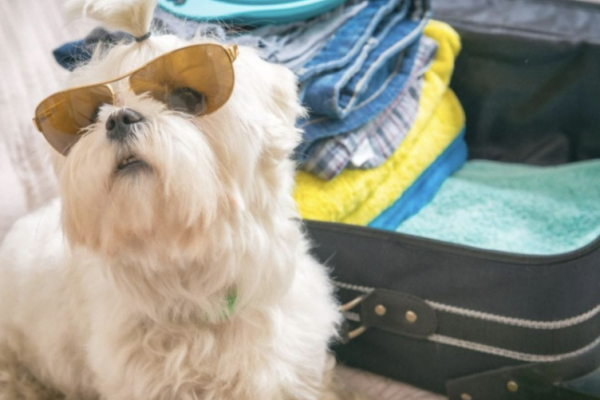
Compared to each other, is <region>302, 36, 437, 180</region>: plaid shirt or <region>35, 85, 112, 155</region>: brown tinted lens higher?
<region>35, 85, 112, 155</region>: brown tinted lens

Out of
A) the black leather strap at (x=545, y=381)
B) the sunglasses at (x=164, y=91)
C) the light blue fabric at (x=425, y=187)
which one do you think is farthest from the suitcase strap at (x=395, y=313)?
the sunglasses at (x=164, y=91)

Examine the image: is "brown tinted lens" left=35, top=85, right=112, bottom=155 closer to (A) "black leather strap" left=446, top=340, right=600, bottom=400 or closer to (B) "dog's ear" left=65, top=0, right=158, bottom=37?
(B) "dog's ear" left=65, top=0, right=158, bottom=37

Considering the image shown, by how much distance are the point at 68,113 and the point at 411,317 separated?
1.88ft

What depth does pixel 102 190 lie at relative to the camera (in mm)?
698

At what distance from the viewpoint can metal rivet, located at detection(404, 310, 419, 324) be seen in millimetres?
1028

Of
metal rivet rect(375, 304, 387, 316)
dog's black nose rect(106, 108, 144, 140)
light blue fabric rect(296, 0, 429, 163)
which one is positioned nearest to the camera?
dog's black nose rect(106, 108, 144, 140)

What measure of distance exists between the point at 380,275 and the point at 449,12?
719 mm

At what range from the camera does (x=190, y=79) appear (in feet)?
2.37

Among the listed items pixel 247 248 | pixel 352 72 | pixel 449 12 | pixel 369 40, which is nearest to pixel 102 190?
pixel 247 248

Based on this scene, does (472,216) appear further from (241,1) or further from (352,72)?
(241,1)

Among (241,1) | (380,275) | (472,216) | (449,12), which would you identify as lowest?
(472,216)

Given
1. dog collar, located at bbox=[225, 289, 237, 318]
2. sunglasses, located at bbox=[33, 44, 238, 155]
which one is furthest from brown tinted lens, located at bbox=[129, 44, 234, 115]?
dog collar, located at bbox=[225, 289, 237, 318]

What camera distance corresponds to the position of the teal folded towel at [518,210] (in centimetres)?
130

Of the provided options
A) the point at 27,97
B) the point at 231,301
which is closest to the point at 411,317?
the point at 231,301
